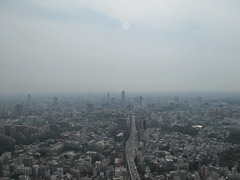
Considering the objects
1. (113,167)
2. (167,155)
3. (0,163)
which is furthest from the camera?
(167,155)

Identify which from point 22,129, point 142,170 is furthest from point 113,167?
point 22,129

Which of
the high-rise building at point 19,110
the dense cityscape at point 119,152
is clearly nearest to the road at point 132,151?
the dense cityscape at point 119,152

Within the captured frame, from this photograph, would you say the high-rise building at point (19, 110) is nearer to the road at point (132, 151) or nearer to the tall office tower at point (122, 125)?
the tall office tower at point (122, 125)

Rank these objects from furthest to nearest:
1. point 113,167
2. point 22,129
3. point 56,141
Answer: point 22,129 → point 56,141 → point 113,167

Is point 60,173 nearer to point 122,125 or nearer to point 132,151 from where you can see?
point 132,151

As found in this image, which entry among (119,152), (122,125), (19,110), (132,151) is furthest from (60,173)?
(19,110)

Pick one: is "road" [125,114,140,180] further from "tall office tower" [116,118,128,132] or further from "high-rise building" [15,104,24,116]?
"high-rise building" [15,104,24,116]

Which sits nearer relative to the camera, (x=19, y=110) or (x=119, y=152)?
(x=119, y=152)

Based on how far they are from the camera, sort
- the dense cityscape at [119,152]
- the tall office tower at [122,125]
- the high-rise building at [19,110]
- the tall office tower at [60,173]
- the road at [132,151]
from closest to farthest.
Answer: the tall office tower at [60,173]
the dense cityscape at [119,152]
the road at [132,151]
the tall office tower at [122,125]
the high-rise building at [19,110]

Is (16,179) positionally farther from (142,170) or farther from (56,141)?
(56,141)

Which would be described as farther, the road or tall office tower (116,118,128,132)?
tall office tower (116,118,128,132)

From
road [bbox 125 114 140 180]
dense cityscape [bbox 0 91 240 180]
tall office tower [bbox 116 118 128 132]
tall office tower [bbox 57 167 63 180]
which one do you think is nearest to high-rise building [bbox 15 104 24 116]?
dense cityscape [bbox 0 91 240 180]
